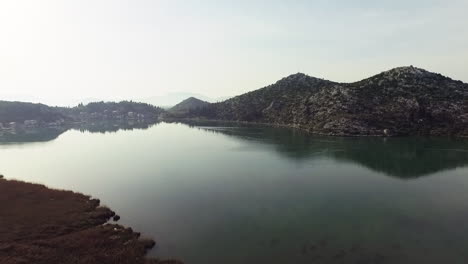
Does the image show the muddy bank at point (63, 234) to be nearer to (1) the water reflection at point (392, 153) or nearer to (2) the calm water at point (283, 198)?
(2) the calm water at point (283, 198)

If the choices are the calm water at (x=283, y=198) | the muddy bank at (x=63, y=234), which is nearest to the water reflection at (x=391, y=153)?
the calm water at (x=283, y=198)

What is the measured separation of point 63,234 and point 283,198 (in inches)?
1940

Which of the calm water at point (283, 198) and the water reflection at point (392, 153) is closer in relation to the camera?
the calm water at point (283, 198)

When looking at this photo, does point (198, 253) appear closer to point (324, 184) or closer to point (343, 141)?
point (324, 184)

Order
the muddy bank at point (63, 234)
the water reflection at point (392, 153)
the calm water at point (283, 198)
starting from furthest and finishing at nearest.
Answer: the water reflection at point (392, 153)
the calm water at point (283, 198)
the muddy bank at point (63, 234)

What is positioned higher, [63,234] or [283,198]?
[283,198]

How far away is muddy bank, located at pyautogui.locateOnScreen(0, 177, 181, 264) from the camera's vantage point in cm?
4891

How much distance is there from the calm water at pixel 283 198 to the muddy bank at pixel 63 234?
4283 mm

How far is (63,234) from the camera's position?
58219 mm

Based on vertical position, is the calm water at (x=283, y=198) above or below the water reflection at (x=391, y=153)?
below

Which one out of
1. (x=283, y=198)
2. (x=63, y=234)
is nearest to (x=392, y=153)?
(x=283, y=198)

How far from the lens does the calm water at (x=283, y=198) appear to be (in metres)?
52.9

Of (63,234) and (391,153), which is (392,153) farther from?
(63,234)

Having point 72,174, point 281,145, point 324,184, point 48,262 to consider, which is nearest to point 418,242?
point 324,184
